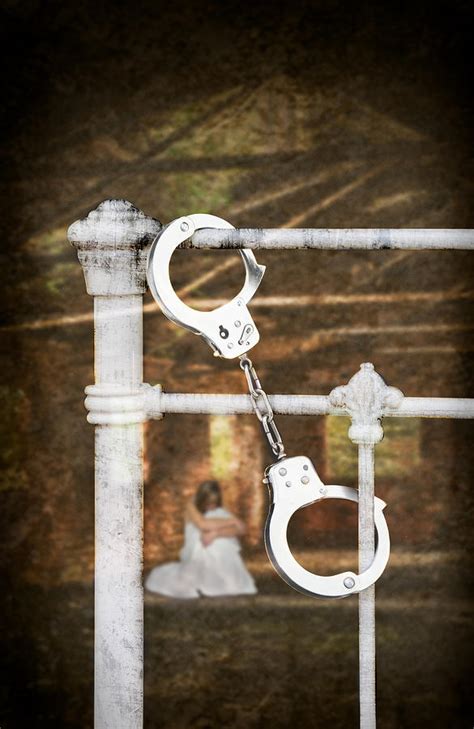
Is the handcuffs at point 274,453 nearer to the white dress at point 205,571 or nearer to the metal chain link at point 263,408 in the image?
the metal chain link at point 263,408

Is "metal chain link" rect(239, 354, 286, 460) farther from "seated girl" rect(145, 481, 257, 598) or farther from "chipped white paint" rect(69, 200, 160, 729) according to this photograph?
"seated girl" rect(145, 481, 257, 598)

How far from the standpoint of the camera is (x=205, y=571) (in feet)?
6.28

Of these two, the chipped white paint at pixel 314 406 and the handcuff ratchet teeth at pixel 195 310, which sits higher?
the handcuff ratchet teeth at pixel 195 310

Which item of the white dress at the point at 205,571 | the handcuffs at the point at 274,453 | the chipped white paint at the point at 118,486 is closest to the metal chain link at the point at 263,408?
the handcuffs at the point at 274,453

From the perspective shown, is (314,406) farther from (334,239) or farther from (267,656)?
(267,656)

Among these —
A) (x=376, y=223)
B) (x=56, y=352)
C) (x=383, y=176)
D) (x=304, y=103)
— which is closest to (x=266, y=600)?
(x=56, y=352)

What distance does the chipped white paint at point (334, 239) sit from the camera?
546mm

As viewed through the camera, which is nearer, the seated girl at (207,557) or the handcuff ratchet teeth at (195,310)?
the handcuff ratchet teeth at (195,310)

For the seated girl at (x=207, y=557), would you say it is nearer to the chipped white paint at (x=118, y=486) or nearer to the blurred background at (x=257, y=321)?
the blurred background at (x=257, y=321)

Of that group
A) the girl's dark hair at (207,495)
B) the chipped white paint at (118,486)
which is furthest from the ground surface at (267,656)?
the chipped white paint at (118,486)

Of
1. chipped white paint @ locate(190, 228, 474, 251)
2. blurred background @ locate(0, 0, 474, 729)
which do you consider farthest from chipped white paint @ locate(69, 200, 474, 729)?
blurred background @ locate(0, 0, 474, 729)

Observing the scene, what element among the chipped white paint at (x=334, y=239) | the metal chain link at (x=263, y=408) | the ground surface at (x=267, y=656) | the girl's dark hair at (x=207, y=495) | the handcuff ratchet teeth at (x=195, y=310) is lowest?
the ground surface at (x=267, y=656)

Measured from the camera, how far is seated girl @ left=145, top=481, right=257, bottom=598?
6.25 feet

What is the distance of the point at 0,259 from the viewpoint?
1.85 meters
